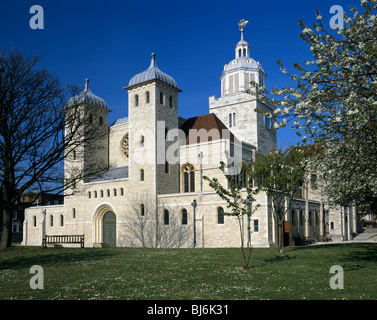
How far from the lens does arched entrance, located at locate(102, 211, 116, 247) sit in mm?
40781

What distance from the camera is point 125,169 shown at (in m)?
42.8

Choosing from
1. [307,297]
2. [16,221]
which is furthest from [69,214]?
[307,297]

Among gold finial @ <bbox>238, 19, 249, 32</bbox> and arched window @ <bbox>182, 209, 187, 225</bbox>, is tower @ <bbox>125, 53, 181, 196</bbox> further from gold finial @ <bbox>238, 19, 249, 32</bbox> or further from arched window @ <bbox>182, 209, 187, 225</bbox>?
gold finial @ <bbox>238, 19, 249, 32</bbox>

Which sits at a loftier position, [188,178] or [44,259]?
[188,178]

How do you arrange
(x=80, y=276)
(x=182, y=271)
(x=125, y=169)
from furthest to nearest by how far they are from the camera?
(x=125, y=169) → (x=182, y=271) → (x=80, y=276)

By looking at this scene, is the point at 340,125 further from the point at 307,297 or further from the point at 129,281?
the point at 129,281

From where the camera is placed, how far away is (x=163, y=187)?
37.4 meters

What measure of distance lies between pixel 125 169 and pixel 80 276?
28.6 meters

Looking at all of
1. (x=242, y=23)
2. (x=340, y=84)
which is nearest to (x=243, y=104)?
(x=242, y=23)

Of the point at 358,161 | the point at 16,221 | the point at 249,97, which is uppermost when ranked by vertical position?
the point at 249,97

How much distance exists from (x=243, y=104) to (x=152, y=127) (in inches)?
586

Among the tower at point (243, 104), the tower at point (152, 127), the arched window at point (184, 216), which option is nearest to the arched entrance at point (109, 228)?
the tower at point (152, 127)

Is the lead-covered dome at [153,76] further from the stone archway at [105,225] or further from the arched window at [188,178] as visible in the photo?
the stone archway at [105,225]

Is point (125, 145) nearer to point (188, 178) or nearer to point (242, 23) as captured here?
point (188, 178)
